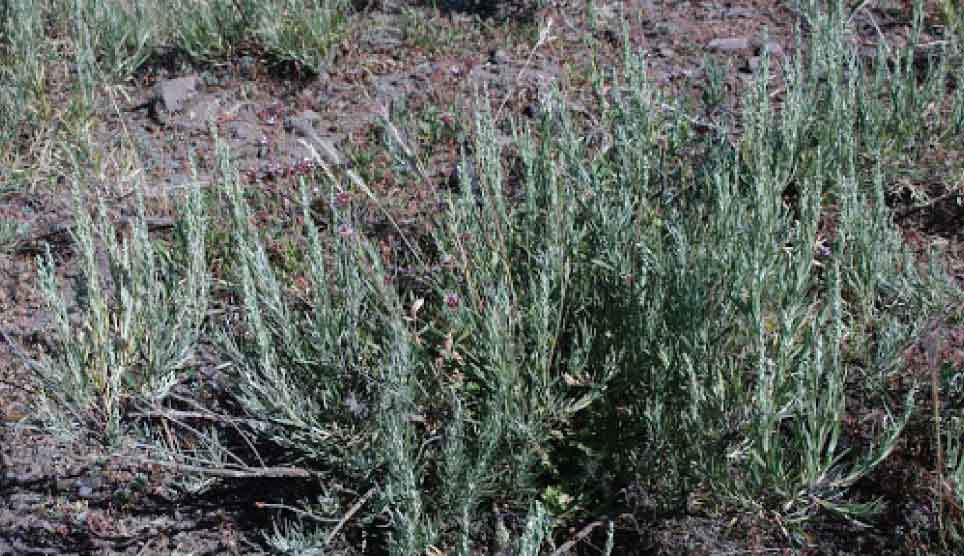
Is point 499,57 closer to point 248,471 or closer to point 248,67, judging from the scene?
point 248,67

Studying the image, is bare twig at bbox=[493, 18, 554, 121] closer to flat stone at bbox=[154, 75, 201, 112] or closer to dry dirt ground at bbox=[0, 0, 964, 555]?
dry dirt ground at bbox=[0, 0, 964, 555]

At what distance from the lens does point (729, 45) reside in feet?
17.5

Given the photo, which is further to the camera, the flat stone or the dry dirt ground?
the flat stone

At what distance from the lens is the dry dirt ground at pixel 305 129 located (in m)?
3.61

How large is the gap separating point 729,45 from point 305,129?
77.6 inches

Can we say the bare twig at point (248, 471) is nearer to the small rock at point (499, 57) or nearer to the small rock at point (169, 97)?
the small rock at point (169, 97)

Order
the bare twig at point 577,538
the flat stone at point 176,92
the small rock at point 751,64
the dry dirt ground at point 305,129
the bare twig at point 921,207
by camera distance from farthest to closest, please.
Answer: the flat stone at point 176,92
the small rock at point 751,64
the bare twig at point 921,207
the dry dirt ground at point 305,129
the bare twig at point 577,538

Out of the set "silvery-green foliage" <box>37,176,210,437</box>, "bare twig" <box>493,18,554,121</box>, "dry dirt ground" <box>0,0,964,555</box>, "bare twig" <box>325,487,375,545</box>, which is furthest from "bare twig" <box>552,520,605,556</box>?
"bare twig" <box>493,18,554,121</box>

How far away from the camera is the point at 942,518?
10.3 feet

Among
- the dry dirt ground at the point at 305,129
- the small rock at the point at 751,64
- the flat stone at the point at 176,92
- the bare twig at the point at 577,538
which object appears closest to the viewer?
the bare twig at the point at 577,538

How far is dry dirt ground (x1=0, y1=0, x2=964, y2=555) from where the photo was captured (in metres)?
3.61

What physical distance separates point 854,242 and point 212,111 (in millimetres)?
2996

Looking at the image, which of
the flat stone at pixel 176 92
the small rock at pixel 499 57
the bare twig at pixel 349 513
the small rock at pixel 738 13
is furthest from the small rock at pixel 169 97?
the bare twig at pixel 349 513

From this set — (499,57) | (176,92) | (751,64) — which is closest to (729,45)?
(751,64)
